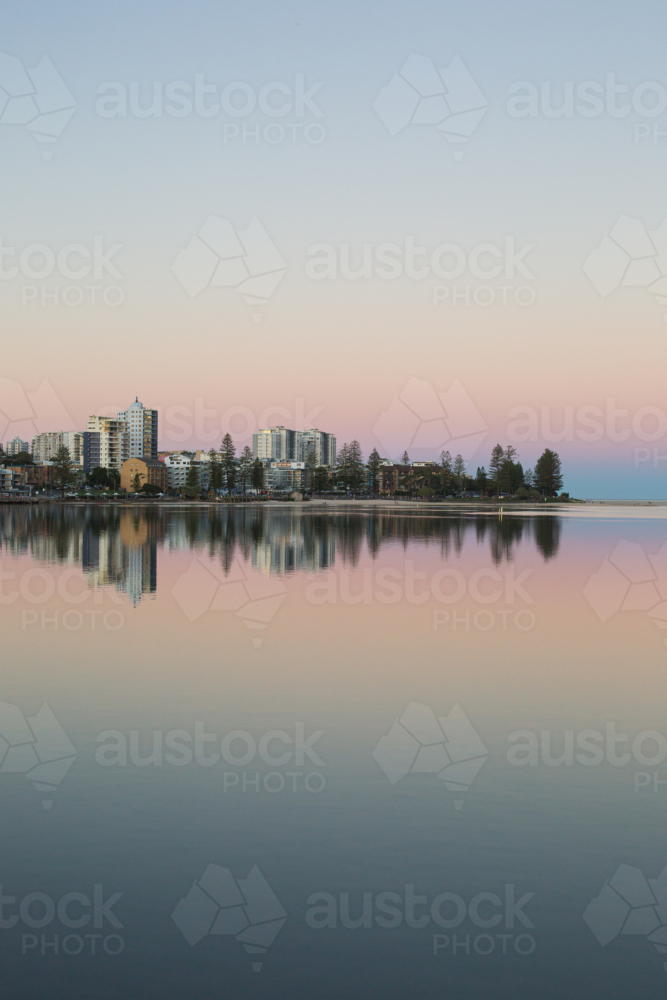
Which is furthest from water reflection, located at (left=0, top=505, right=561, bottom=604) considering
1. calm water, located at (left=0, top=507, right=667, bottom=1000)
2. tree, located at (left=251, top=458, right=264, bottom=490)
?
tree, located at (left=251, top=458, right=264, bottom=490)

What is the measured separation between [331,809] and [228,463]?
172 meters

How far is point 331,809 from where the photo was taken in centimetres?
768

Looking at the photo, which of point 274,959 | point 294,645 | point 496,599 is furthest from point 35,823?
point 496,599

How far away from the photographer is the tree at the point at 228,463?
17738 cm

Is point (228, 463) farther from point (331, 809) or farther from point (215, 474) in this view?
point (331, 809)

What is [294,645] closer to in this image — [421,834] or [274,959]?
[421,834]

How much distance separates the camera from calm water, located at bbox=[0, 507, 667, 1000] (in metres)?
5.46

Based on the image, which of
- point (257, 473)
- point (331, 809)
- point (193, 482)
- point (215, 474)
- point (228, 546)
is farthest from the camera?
point (257, 473)

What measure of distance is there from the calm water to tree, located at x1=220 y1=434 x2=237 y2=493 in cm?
16036

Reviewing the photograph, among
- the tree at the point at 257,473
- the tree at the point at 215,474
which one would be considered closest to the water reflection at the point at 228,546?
the tree at the point at 215,474

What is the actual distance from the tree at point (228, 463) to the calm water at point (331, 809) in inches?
6313

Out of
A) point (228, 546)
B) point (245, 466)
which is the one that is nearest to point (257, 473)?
point (245, 466)

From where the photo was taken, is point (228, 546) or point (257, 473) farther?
point (257, 473)

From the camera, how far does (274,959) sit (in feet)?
17.8
